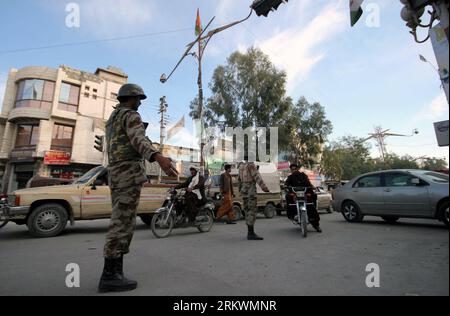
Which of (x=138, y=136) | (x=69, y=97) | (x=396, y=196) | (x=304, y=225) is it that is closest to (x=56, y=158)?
(x=69, y=97)

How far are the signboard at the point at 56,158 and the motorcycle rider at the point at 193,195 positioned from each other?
1852 cm

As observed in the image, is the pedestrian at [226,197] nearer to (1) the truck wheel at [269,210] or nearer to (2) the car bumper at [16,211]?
(1) the truck wheel at [269,210]

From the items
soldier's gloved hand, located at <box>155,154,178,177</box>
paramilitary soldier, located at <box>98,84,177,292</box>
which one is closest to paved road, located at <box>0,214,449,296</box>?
paramilitary soldier, located at <box>98,84,177,292</box>

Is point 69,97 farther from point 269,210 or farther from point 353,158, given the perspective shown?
point 353,158

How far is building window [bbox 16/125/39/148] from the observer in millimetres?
21453

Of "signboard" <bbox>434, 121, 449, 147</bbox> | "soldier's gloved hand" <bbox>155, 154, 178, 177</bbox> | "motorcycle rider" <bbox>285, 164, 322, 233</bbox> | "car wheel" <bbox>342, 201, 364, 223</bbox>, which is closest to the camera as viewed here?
"signboard" <bbox>434, 121, 449, 147</bbox>

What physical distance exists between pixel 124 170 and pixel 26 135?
24295 millimetres

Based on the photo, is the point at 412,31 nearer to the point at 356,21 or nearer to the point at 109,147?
the point at 356,21

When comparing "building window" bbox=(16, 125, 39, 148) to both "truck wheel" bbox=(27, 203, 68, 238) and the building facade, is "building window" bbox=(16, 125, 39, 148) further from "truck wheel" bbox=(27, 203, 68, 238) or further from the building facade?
"truck wheel" bbox=(27, 203, 68, 238)

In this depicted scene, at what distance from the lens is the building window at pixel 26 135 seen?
70.4ft

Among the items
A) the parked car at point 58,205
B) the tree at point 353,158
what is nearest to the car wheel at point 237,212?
the parked car at point 58,205

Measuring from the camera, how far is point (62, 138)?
22.1 m

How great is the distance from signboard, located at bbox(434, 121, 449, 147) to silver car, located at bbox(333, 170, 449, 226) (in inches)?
191
